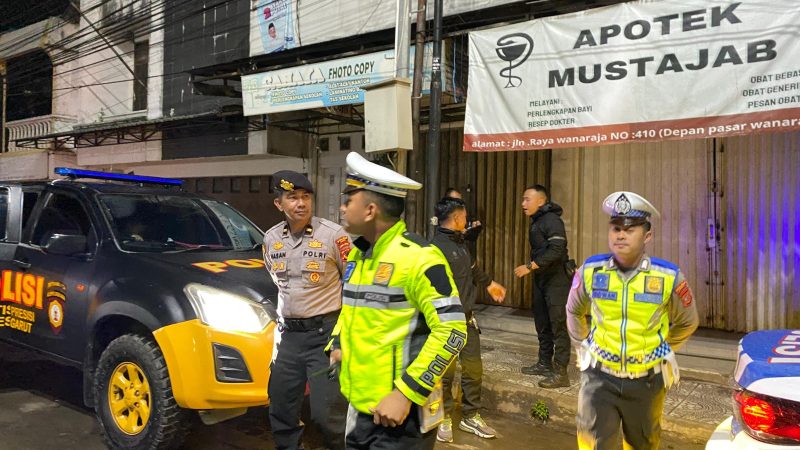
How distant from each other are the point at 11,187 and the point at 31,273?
3.53 feet

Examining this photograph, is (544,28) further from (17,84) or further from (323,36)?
(17,84)

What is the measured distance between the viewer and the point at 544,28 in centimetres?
602

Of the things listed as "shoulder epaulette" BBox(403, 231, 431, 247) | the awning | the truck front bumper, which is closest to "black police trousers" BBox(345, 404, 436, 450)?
"shoulder epaulette" BBox(403, 231, 431, 247)

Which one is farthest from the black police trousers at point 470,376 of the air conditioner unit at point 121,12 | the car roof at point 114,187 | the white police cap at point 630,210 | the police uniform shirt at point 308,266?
the air conditioner unit at point 121,12

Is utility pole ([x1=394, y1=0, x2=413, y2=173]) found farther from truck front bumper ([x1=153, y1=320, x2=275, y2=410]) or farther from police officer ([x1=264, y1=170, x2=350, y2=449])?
truck front bumper ([x1=153, y1=320, x2=275, y2=410])

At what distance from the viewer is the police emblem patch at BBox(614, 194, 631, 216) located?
2.74 metres

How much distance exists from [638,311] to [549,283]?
2.70 metres

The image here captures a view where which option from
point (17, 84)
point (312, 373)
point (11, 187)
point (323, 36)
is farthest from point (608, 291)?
point (17, 84)

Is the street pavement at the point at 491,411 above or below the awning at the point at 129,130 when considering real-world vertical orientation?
below

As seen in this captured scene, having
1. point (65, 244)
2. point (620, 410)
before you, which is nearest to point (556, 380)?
point (620, 410)

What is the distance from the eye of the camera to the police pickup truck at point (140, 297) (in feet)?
11.7

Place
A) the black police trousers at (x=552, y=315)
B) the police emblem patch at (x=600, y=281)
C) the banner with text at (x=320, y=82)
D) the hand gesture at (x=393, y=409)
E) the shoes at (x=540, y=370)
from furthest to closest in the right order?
the banner with text at (x=320, y=82), the shoes at (x=540, y=370), the black police trousers at (x=552, y=315), the police emblem patch at (x=600, y=281), the hand gesture at (x=393, y=409)

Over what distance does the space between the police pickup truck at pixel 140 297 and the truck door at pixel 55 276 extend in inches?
0.5

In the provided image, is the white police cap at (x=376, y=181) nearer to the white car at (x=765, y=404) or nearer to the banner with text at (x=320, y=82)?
the white car at (x=765, y=404)
